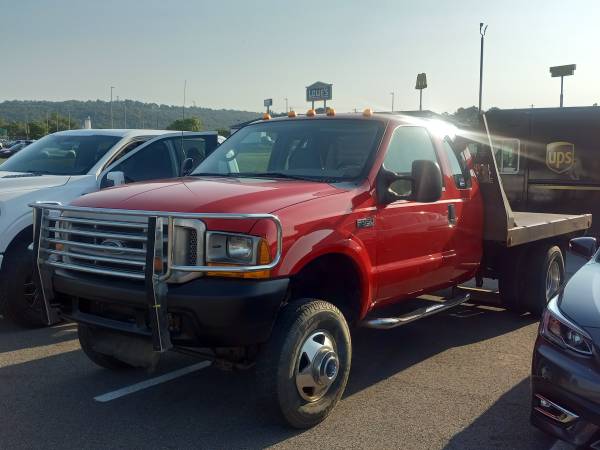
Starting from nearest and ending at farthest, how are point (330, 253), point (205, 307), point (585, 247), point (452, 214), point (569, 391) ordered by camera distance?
point (569, 391) < point (205, 307) < point (330, 253) < point (585, 247) < point (452, 214)

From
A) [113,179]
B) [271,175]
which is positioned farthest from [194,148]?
[271,175]

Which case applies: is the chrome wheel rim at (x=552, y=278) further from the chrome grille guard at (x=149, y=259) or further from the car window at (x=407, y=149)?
the chrome grille guard at (x=149, y=259)

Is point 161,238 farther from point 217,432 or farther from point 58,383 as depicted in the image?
point 58,383

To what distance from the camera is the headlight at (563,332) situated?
352 cm

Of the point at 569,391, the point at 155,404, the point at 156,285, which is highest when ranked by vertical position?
the point at 156,285

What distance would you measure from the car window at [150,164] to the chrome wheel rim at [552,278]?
4.29 meters

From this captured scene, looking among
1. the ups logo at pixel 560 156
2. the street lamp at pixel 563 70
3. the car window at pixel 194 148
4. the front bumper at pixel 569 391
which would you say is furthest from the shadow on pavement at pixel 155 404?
the street lamp at pixel 563 70

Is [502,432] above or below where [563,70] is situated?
below

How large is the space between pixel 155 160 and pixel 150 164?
3.9 inches

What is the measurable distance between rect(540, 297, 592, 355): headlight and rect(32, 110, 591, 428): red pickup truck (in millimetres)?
1192

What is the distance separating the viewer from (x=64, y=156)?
7527 millimetres

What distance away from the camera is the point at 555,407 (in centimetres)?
351

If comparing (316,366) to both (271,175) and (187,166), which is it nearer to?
(271,175)

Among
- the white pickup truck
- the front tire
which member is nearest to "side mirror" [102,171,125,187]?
the white pickup truck
